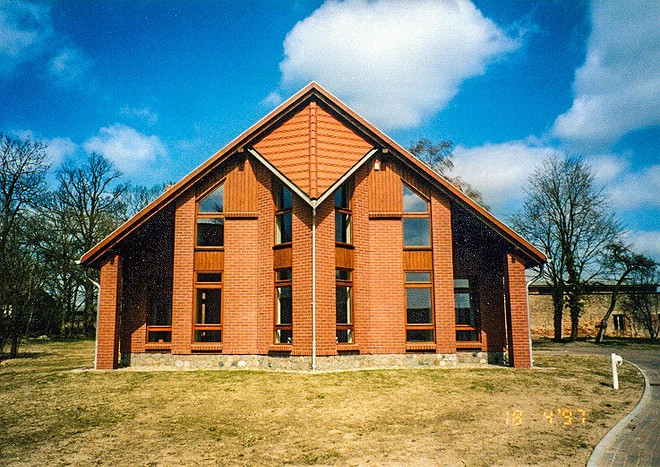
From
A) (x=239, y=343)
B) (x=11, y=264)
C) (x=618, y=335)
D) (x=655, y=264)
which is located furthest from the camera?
(x=618, y=335)

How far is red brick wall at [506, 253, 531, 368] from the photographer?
15.8m

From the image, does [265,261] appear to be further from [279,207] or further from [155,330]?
[155,330]

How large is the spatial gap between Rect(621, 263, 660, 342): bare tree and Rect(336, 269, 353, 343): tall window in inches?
1129

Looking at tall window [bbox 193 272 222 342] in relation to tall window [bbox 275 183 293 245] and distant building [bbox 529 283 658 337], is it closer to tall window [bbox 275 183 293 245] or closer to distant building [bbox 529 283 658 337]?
tall window [bbox 275 183 293 245]

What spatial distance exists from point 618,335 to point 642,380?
2657 centimetres

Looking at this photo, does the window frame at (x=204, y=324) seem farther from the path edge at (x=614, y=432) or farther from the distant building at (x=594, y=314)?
the distant building at (x=594, y=314)

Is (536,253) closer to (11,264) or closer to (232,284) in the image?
(232,284)

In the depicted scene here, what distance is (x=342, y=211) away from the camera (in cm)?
1582

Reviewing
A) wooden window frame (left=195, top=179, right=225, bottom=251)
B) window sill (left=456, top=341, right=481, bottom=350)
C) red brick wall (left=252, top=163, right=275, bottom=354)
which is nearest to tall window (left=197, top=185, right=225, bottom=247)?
wooden window frame (left=195, top=179, right=225, bottom=251)

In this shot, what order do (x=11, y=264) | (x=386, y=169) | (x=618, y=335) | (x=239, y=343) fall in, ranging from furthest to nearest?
(x=618, y=335) < (x=11, y=264) < (x=386, y=169) < (x=239, y=343)

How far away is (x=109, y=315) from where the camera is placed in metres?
15.5

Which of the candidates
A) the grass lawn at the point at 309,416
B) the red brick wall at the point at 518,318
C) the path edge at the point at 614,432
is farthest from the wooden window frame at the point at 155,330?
the path edge at the point at 614,432

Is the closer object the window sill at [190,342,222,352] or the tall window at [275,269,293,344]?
the tall window at [275,269,293,344]

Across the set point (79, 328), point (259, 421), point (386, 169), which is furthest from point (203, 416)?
point (79, 328)
